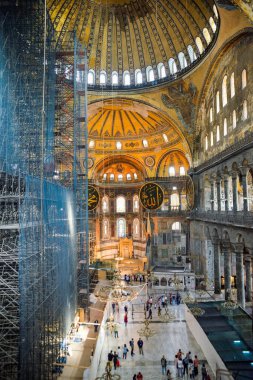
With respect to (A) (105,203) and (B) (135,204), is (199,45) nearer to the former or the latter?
(B) (135,204)

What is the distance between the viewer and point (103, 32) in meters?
22.8

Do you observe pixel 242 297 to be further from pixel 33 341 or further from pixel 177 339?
pixel 33 341

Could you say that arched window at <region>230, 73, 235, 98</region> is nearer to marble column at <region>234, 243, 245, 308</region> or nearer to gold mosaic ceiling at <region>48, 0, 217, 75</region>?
gold mosaic ceiling at <region>48, 0, 217, 75</region>

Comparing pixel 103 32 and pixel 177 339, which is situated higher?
pixel 103 32

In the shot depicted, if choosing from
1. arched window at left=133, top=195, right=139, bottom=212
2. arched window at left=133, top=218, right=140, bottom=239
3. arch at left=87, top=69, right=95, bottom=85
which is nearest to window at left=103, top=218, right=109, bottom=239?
arched window at left=133, top=218, right=140, bottom=239

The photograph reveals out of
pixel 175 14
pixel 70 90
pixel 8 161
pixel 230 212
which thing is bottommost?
pixel 230 212

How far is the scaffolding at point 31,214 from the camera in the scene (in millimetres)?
9648

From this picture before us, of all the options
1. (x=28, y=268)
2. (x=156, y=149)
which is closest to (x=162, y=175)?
(x=156, y=149)

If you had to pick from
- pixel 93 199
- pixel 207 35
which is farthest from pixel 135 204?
pixel 207 35

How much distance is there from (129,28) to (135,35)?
0.61 meters

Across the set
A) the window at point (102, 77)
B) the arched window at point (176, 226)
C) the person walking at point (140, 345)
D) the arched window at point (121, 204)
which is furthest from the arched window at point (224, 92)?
the arched window at point (121, 204)

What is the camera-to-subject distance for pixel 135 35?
22.7 m

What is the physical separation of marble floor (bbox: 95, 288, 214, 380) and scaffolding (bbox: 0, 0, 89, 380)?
2.21m

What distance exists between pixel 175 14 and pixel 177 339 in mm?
18437
